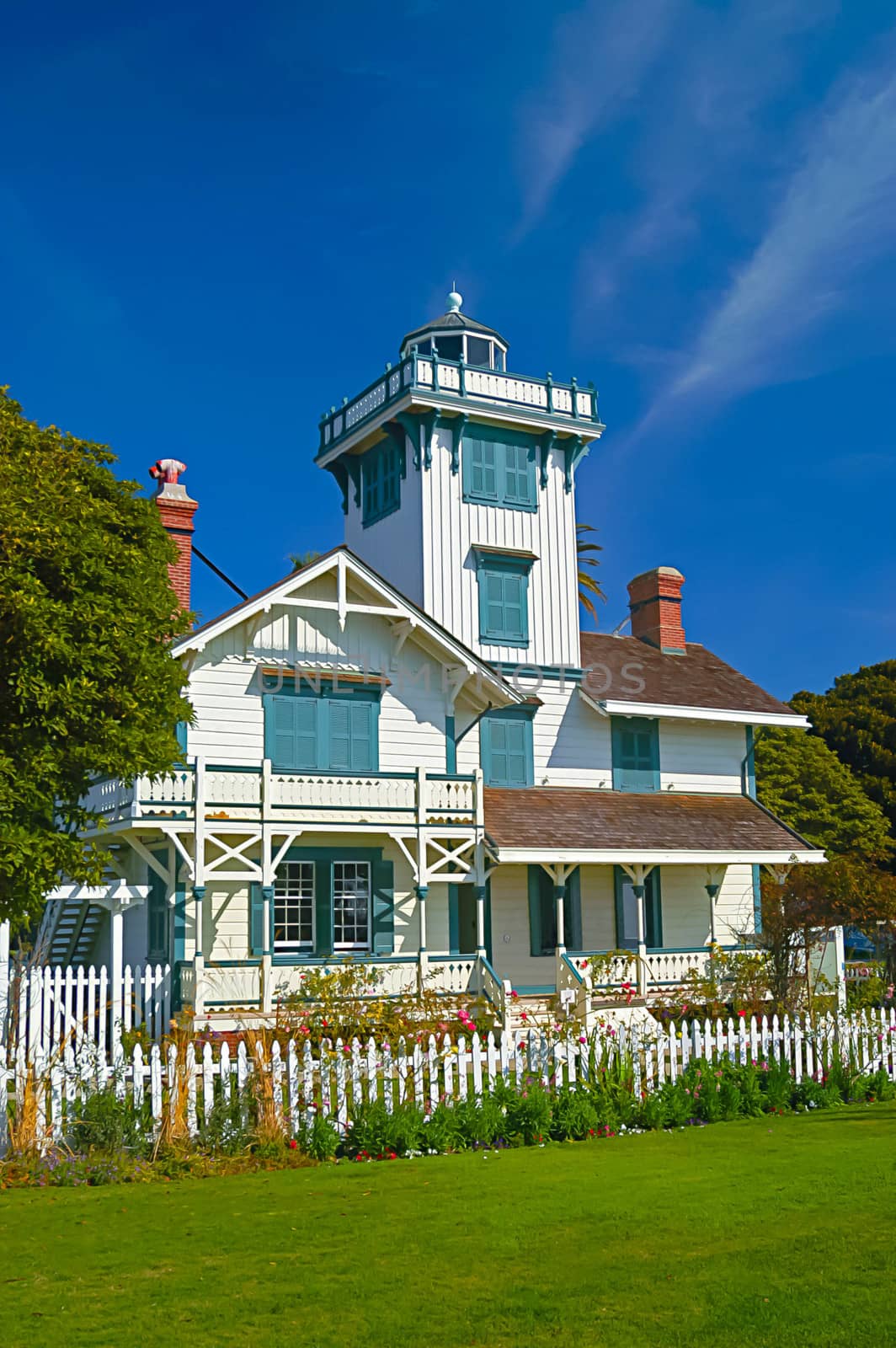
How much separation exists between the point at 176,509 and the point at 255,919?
749cm

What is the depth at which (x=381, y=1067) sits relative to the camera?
1337 centimetres

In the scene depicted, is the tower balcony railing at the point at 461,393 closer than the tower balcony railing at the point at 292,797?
No

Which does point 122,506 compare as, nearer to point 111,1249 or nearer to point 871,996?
point 111,1249

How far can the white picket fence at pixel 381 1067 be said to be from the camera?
12.1 m

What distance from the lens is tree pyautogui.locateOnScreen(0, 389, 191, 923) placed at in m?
12.3

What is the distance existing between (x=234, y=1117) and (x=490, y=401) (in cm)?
1817

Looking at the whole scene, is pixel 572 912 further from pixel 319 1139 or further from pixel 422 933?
pixel 319 1139

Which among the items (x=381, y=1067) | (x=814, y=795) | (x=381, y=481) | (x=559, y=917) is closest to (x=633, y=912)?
(x=559, y=917)

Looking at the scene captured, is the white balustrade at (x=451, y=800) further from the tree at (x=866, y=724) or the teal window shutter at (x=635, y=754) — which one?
the tree at (x=866, y=724)

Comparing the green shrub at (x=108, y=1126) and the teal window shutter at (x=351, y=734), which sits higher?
the teal window shutter at (x=351, y=734)

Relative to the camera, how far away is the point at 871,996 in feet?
82.6

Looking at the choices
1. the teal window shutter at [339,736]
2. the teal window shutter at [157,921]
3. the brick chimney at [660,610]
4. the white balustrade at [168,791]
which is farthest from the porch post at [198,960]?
the brick chimney at [660,610]

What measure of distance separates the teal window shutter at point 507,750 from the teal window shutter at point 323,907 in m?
4.11

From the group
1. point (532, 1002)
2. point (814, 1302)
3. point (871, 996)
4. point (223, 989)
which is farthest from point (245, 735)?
point (814, 1302)
